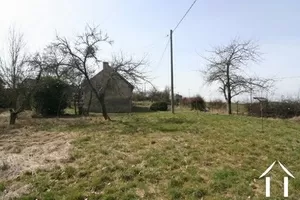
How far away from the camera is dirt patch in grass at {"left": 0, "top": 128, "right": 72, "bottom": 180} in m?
7.18

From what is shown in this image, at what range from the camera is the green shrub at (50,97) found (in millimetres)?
24150

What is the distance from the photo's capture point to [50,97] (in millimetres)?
24375

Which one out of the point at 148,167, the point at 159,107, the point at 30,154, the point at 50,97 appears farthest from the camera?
the point at 159,107

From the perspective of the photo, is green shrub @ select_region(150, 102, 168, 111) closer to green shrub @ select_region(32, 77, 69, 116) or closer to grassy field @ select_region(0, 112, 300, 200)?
green shrub @ select_region(32, 77, 69, 116)

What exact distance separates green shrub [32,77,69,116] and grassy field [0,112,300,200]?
560 inches

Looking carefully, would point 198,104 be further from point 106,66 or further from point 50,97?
point 106,66

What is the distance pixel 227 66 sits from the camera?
2656 centimetres

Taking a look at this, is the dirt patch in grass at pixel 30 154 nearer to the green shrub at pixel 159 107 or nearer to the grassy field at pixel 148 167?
the grassy field at pixel 148 167

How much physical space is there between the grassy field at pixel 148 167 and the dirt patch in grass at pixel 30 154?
0.02 meters

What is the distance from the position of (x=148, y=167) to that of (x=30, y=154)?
12.0 feet

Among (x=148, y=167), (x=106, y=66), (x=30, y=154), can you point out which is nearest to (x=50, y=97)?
(x=106, y=66)

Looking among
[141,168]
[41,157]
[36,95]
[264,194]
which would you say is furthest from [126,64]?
[264,194]

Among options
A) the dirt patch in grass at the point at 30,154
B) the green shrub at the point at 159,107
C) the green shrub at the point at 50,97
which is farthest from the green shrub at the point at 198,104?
the dirt patch in grass at the point at 30,154

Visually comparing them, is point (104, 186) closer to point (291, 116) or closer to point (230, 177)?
point (230, 177)
